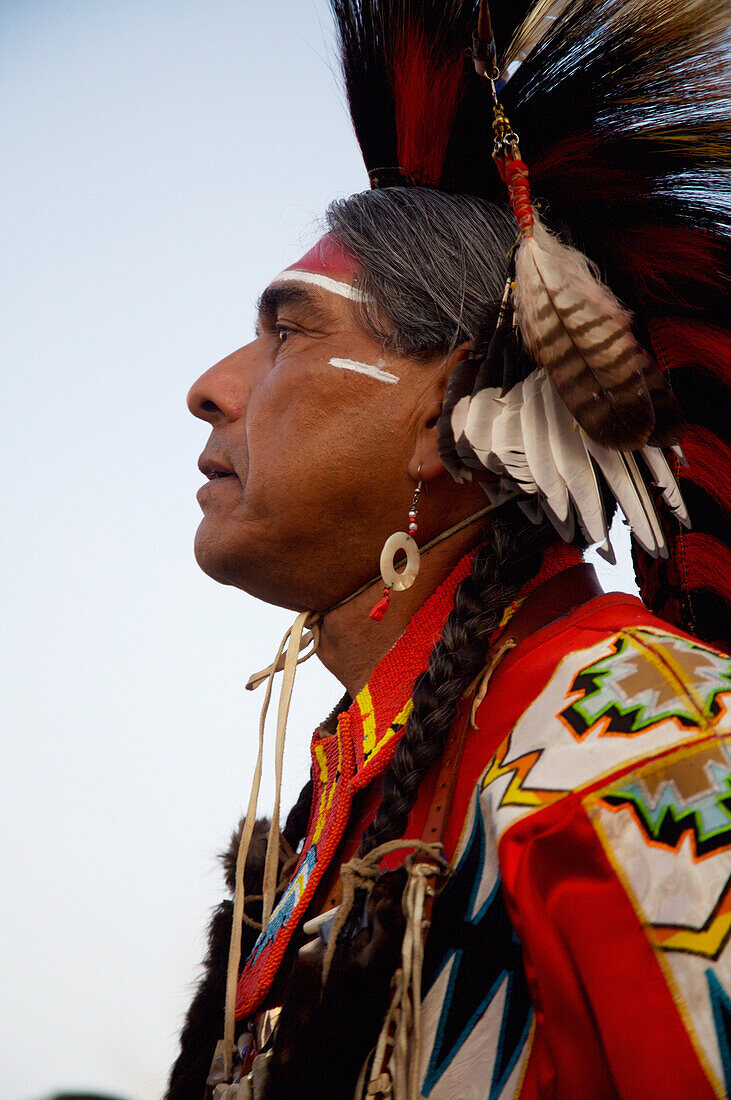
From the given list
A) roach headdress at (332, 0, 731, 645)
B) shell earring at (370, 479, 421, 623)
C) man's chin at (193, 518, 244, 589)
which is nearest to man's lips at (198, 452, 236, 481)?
man's chin at (193, 518, 244, 589)

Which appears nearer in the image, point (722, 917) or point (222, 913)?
point (722, 917)

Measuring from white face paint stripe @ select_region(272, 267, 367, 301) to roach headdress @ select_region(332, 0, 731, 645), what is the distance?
326 millimetres

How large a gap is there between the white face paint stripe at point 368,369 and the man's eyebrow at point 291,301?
152 mm

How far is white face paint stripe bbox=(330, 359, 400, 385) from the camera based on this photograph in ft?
7.38

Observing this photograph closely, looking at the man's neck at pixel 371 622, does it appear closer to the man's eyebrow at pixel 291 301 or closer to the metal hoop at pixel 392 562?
the metal hoop at pixel 392 562

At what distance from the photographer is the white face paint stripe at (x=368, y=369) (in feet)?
7.38

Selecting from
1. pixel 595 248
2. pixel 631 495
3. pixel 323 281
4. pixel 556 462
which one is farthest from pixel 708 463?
pixel 323 281

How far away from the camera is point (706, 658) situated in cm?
146

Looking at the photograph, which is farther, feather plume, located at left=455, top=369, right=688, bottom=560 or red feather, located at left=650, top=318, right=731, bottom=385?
red feather, located at left=650, top=318, right=731, bottom=385

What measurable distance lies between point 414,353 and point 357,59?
0.91 metres

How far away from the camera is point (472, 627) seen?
6.04ft

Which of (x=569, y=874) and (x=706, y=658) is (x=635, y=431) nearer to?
(x=706, y=658)

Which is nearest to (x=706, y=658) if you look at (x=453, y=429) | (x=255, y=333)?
(x=453, y=429)

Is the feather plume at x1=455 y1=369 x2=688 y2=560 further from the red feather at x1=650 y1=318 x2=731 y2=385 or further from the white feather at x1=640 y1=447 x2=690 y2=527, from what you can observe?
the red feather at x1=650 y1=318 x2=731 y2=385
